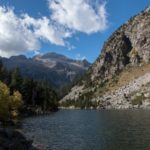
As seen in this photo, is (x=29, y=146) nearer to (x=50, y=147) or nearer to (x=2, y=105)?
(x=50, y=147)

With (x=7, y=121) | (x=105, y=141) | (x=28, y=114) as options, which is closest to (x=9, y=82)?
(x=28, y=114)

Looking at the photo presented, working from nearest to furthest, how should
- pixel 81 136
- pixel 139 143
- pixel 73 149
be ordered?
pixel 73 149 → pixel 139 143 → pixel 81 136

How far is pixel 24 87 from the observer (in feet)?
614

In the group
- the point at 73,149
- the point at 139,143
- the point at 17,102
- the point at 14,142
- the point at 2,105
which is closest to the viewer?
the point at 14,142

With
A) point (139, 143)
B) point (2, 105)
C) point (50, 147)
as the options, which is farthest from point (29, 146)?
point (2, 105)

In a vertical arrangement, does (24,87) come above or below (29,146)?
above

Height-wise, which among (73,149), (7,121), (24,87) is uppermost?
(24,87)

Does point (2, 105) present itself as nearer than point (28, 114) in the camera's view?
Yes

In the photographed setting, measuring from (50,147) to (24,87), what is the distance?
115 m

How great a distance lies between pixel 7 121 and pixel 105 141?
44539 mm

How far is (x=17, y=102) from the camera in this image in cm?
13388

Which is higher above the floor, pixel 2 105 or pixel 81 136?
pixel 2 105

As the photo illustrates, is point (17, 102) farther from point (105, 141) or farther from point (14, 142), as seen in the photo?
point (14, 142)

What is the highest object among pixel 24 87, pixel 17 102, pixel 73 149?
pixel 24 87
